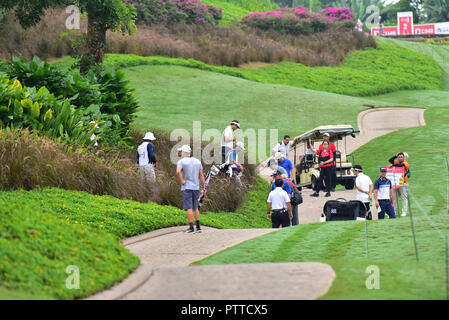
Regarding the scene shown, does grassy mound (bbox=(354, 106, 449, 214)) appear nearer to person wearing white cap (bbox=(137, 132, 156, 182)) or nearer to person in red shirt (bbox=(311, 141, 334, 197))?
person in red shirt (bbox=(311, 141, 334, 197))

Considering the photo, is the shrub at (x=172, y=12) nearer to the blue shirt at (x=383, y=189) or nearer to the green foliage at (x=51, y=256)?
the blue shirt at (x=383, y=189)

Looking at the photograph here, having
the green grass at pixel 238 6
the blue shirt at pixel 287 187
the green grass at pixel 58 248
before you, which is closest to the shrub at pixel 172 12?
the green grass at pixel 238 6

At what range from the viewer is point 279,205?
50.6ft

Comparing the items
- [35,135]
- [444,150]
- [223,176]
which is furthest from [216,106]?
[35,135]

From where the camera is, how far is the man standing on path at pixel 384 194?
17062 millimetres

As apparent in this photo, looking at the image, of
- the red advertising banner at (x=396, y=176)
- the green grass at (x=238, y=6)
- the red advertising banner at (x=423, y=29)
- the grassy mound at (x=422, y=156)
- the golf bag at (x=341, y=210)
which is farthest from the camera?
the red advertising banner at (x=423, y=29)

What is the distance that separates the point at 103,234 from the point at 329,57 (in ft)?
147

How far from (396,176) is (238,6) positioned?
62.7 m

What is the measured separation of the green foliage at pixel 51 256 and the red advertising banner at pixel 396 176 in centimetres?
907

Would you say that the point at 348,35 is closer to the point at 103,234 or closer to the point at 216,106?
the point at 216,106

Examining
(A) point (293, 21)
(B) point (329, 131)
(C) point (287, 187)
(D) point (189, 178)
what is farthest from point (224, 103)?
(A) point (293, 21)

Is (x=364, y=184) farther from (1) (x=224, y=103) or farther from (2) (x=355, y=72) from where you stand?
(2) (x=355, y=72)
